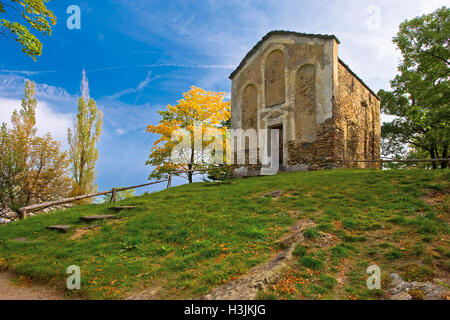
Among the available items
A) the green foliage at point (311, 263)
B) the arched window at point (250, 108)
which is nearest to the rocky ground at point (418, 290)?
the green foliage at point (311, 263)

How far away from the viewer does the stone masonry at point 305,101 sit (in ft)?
48.4

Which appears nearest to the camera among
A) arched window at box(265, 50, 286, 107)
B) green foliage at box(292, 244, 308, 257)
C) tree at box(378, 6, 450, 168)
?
green foliage at box(292, 244, 308, 257)

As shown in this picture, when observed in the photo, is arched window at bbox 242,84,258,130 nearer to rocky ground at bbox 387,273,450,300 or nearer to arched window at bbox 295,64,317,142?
arched window at bbox 295,64,317,142

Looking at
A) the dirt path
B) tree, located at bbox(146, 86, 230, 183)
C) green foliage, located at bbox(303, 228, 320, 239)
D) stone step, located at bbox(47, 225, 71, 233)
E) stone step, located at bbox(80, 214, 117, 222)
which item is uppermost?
tree, located at bbox(146, 86, 230, 183)

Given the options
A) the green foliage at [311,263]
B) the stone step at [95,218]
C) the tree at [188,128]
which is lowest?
the stone step at [95,218]

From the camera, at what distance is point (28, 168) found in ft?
59.9

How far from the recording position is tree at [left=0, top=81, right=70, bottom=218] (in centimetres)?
1738

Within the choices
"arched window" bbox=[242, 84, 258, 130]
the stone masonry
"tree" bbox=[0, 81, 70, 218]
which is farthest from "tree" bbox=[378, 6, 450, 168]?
"tree" bbox=[0, 81, 70, 218]

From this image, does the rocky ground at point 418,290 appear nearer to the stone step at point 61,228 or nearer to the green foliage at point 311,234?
the green foliage at point 311,234

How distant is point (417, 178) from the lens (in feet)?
29.1

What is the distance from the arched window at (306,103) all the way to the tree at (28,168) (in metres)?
19.1

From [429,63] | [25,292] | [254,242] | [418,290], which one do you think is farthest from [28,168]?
[429,63]

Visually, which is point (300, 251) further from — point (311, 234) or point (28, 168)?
point (28, 168)
